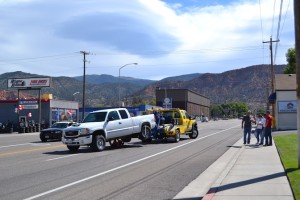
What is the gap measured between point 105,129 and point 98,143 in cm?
98

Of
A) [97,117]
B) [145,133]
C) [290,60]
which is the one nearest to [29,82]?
[145,133]

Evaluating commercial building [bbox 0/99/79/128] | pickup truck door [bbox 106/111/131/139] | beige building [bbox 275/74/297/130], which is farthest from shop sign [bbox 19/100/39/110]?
pickup truck door [bbox 106/111/131/139]

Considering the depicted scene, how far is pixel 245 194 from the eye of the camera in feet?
29.8

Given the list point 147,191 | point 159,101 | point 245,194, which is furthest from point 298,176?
point 159,101

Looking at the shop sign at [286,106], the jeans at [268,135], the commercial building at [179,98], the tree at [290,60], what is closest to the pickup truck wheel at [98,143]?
the jeans at [268,135]

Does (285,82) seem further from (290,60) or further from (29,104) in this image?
(290,60)

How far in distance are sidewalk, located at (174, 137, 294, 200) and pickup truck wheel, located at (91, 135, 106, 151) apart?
311 inches

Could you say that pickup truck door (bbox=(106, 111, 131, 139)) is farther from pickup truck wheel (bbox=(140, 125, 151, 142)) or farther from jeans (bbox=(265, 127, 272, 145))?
jeans (bbox=(265, 127, 272, 145))

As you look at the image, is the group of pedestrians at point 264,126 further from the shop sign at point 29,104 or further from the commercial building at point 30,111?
the shop sign at point 29,104

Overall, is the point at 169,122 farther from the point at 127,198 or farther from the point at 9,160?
the point at 127,198

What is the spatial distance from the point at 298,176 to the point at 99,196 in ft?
16.5

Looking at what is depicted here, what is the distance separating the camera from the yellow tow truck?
26781 mm

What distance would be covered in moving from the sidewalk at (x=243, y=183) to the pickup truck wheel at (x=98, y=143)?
791cm

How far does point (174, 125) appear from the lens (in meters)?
27.7
